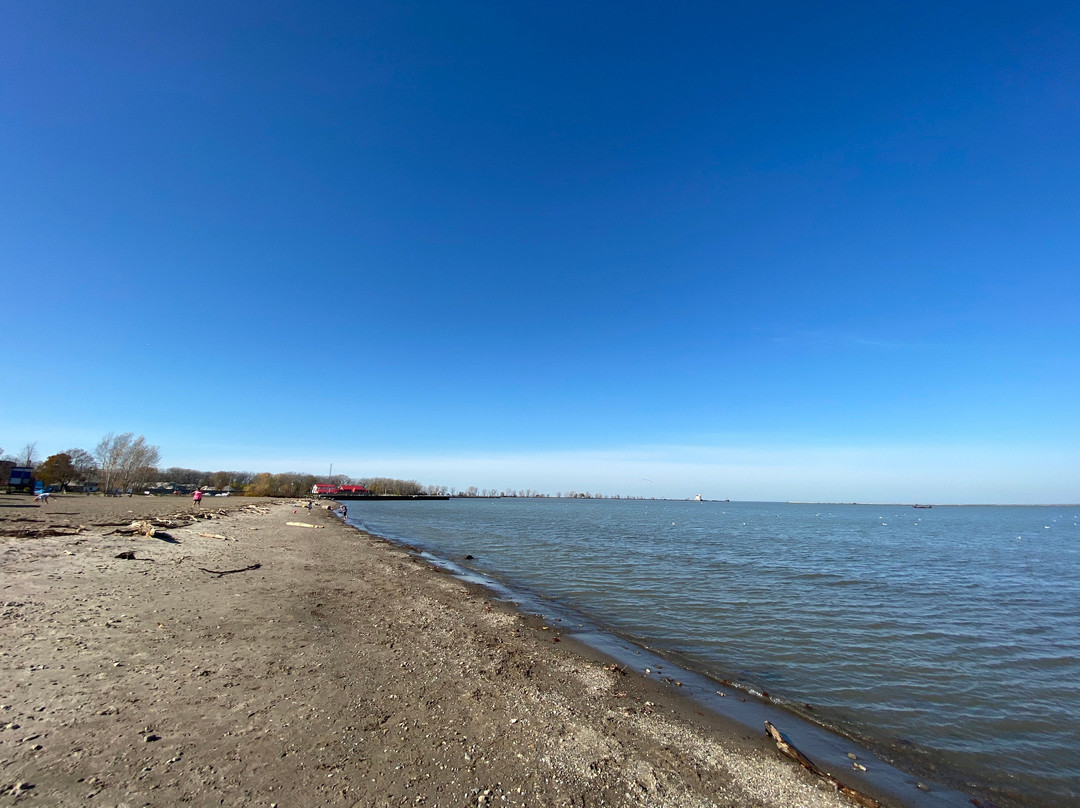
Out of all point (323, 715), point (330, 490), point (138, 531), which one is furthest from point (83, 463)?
point (323, 715)

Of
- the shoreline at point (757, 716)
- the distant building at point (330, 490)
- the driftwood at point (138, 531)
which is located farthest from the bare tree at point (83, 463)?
the shoreline at point (757, 716)

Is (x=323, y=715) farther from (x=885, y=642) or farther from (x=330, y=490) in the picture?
(x=330, y=490)

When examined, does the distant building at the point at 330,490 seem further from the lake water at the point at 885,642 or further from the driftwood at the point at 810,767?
the driftwood at the point at 810,767

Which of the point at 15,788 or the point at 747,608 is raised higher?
the point at 15,788

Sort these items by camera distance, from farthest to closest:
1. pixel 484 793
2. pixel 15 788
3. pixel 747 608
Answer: pixel 747 608 < pixel 484 793 < pixel 15 788

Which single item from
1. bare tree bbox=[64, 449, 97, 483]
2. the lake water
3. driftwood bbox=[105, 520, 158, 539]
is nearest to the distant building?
bare tree bbox=[64, 449, 97, 483]

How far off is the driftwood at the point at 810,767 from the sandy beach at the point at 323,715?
0.14 metres

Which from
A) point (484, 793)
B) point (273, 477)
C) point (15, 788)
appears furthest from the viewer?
point (273, 477)

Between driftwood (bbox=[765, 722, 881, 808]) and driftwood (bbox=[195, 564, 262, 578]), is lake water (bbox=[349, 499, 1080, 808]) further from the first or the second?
driftwood (bbox=[195, 564, 262, 578])

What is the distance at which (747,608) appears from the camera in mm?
15914

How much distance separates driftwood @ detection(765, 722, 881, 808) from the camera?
5441 mm

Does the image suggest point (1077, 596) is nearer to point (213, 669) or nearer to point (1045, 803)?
point (1045, 803)

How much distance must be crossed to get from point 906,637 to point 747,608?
447 centimetres

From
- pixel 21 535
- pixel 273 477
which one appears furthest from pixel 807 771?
pixel 273 477
